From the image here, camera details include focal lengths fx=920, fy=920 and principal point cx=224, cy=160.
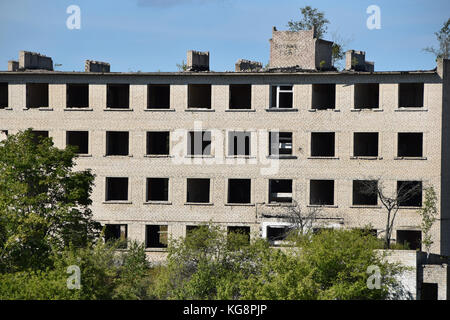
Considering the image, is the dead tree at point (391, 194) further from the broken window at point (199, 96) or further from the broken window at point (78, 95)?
the broken window at point (78, 95)

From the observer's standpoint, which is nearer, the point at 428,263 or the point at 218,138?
the point at 428,263

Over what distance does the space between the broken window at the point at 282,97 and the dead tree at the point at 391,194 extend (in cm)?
657

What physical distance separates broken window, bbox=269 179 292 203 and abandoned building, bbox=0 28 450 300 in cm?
7

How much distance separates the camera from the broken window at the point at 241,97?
189 feet

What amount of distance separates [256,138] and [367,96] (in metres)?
Result: 7.17

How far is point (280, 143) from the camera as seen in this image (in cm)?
5512

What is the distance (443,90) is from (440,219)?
7370mm

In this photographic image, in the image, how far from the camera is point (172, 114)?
55.9 meters

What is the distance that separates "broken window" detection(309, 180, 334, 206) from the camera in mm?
54875

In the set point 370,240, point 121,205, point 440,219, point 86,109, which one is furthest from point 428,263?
point 86,109

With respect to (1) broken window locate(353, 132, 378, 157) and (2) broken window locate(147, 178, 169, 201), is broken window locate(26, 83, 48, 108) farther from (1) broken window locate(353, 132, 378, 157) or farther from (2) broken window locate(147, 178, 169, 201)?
(1) broken window locate(353, 132, 378, 157)

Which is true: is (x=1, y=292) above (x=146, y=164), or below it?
below

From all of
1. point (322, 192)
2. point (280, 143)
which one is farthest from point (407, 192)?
point (280, 143)

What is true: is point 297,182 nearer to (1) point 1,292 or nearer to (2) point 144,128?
(2) point 144,128
